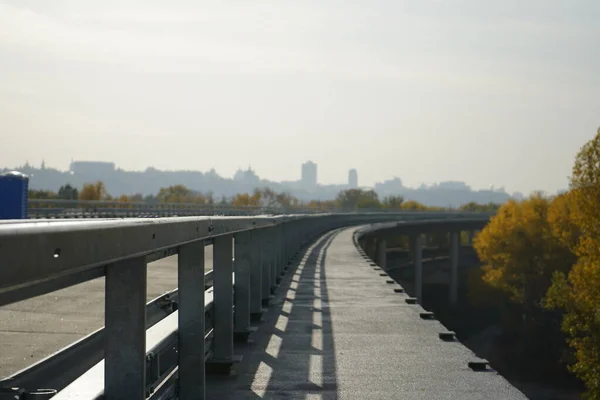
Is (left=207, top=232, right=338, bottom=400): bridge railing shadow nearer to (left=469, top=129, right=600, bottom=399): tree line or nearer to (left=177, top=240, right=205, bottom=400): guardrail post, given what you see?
(left=177, top=240, right=205, bottom=400): guardrail post

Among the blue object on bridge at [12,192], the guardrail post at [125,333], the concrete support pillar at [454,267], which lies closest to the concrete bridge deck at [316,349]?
the guardrail post at [125,333]

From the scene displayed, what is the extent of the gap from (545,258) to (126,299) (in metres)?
75.6

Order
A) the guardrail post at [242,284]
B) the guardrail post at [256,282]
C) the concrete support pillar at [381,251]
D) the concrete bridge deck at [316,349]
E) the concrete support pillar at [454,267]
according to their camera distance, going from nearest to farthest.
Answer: the concrete bridge deck at [316,349] → the guardrail post at [242,284] → the guardrail post at [256,282] → the concrete support pillar at [381,251] → the concrete support pillar at [454,267]

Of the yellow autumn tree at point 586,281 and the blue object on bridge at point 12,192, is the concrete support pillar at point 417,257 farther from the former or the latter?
the blue object on bridge at point 12,192

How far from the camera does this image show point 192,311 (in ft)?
20.3

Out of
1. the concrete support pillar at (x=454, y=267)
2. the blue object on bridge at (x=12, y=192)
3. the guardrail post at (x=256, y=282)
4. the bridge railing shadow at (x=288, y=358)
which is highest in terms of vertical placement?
the blue object on bridge at (x=12, y=192)

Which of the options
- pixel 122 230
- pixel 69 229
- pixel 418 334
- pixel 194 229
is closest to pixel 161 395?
pixel 194 229

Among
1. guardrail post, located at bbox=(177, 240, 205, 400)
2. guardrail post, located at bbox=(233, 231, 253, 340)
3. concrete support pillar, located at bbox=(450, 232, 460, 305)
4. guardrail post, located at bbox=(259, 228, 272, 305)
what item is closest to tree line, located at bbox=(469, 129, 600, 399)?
concrete support pillar, located at bbox=(450, 232, 460, 305)

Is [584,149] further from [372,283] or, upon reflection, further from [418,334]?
[418,334]

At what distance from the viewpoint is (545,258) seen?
7631 cm

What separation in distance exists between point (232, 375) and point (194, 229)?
10.2ft

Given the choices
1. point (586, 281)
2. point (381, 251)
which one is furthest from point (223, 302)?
point (381, 251)

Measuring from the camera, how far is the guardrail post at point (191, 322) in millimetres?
6148

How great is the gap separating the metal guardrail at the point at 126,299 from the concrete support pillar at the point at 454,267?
113964mm
